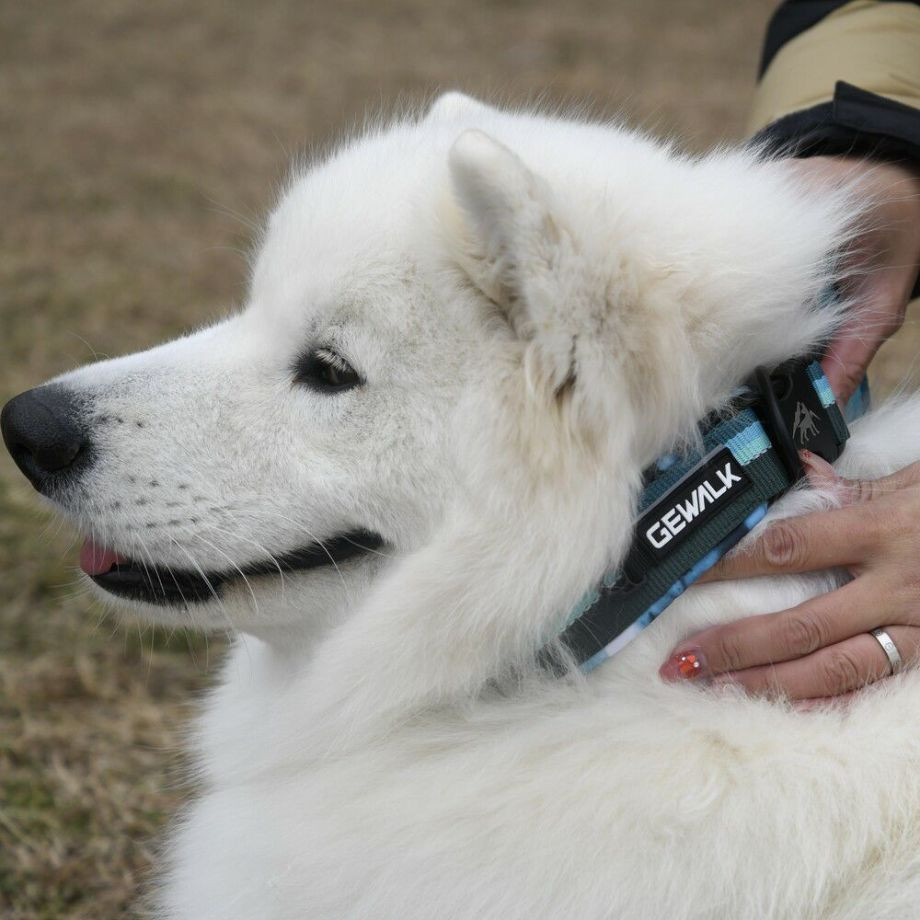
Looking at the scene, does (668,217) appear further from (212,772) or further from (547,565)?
(212,772)

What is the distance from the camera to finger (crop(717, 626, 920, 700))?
181 cm

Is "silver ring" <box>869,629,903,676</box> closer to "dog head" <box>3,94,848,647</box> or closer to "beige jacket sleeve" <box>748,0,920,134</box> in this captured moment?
"dog head" <box>3,94,848,647</box>

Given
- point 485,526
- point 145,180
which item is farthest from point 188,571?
point 145,180

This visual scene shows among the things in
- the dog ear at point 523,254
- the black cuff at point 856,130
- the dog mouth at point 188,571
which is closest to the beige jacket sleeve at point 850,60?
the black cuff at point 856,130

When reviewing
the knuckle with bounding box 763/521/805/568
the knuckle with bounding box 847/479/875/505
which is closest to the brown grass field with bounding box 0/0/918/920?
the knuckle with bounding box 847/479/875/505

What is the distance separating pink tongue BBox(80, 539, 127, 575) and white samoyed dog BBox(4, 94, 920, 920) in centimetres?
1

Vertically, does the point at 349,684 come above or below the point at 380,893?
above

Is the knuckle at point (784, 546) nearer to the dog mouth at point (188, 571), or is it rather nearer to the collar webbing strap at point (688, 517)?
the collar webbing strap at point (688, 517)

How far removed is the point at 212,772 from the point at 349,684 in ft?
1.73

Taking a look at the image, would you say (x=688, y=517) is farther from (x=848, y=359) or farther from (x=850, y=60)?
(x=850, y=60)

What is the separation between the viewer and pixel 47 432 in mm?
1972

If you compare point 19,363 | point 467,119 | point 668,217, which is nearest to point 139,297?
point 19,363

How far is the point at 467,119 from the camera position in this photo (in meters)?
2.26

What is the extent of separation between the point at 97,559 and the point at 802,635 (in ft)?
4.31
